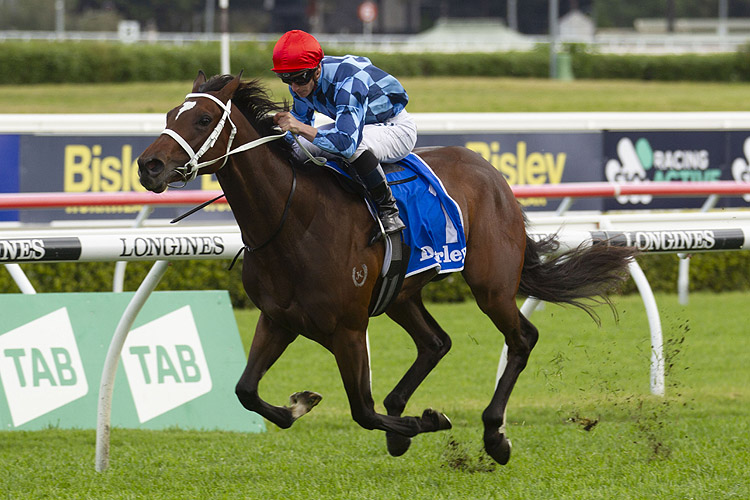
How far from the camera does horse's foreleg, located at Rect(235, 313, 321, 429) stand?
3.28m

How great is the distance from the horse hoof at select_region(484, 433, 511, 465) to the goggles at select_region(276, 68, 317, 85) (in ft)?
4.55

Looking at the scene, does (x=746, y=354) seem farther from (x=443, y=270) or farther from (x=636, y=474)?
(x=443, y=270)

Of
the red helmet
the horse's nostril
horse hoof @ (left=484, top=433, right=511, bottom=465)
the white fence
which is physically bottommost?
horse hoof @ (left=484, top=433, right=511, bottom=465)

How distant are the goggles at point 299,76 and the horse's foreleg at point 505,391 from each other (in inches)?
48.6

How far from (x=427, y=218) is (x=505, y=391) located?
74 cm

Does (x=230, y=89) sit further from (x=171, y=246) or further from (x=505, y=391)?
(x=505, y=391)

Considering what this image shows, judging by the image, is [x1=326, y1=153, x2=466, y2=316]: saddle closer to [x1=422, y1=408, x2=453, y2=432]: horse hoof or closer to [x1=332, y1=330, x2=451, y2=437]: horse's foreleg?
[x1=332, y1=330, x2=451, y2=437]: horse's foreleg

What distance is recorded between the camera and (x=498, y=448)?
11.8 ft

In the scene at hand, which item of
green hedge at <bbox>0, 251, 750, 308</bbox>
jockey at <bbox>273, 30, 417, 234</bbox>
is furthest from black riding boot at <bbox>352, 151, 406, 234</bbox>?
green hedge at <bbox>0, 251, 750, 308</bbox>

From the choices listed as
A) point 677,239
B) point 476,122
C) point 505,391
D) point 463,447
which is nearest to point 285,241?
point 505,391

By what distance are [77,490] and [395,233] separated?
1.36 meters

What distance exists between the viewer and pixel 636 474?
140 inches

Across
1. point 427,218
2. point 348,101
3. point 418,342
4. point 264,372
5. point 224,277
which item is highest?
point 348,101

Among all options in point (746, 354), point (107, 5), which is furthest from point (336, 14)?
point (746, 354)
